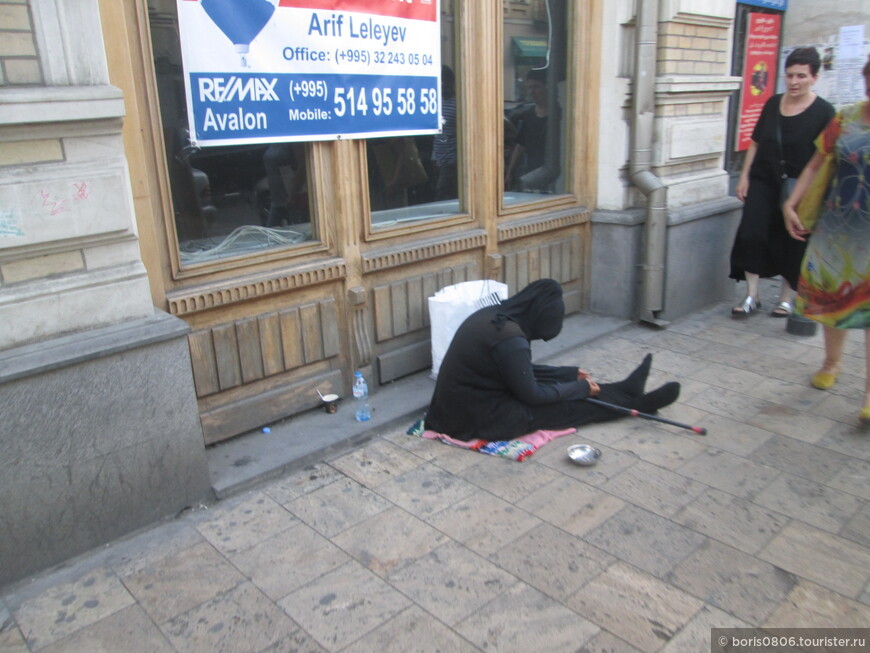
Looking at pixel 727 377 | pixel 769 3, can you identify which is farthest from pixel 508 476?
pixel 769 3

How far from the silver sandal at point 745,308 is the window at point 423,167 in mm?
2753

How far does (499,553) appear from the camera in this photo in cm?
306

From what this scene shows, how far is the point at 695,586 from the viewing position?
2.82 metres

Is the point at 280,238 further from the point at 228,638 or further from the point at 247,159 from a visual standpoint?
the point at 228,638

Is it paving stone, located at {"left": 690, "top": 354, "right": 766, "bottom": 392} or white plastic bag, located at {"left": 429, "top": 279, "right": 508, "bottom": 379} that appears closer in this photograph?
white plastic bag, located at {"left": 429, "top": 279, "right": 508, "bottom": 379}

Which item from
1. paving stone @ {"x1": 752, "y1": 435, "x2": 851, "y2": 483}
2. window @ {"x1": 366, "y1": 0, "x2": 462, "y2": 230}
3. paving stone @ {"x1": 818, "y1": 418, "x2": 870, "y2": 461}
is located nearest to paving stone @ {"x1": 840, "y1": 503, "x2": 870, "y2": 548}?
paving stone @ {"x1": 752, "y1": 435, "x2": 851, "y2": 483}

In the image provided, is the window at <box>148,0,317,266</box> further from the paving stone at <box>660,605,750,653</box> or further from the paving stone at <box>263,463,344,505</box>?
the paving stone at <box>660,605,750,653</box>

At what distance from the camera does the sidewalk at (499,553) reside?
2641 mm

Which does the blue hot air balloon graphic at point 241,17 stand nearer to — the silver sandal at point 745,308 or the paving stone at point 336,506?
the paving stone at point 336,506

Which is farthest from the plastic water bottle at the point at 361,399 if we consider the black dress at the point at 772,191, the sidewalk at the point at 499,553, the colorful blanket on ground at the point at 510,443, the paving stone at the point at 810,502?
the black dress at the point at 772,191

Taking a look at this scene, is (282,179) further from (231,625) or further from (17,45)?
(231,625)

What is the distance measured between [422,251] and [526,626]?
2.66 metres

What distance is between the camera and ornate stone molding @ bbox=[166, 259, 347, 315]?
12.0 feet

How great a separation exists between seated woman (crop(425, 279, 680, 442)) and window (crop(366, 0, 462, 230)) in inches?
46.3
